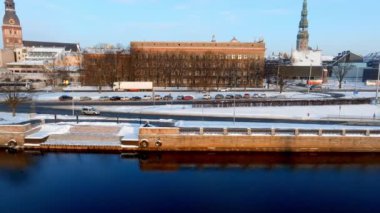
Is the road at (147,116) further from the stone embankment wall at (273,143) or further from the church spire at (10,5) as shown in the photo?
the church spire at (10,5)

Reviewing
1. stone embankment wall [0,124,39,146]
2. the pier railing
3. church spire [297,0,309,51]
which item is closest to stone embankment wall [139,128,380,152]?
the pier railing

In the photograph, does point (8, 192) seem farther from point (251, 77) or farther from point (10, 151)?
point (251, 77)

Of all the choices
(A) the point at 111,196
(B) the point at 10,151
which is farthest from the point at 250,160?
(B) the point at 10,151

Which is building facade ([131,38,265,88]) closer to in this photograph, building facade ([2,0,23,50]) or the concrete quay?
the concrete quay

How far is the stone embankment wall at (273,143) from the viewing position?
30469 mm

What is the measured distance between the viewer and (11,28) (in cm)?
12738

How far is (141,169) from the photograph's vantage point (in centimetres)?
2602

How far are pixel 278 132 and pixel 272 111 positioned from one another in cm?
1512

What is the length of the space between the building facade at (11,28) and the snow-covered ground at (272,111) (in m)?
106

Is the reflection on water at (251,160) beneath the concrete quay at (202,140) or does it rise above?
beneath

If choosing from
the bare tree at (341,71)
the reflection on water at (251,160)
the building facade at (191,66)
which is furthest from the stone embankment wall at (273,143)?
the bare tree at (341,71)

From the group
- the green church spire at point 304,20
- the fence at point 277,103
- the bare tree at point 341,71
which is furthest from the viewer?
the green church spire at point 304,20

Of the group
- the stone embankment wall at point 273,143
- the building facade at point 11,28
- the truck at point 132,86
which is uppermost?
the building facade at point 11,28

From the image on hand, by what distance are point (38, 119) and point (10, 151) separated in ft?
24.5
